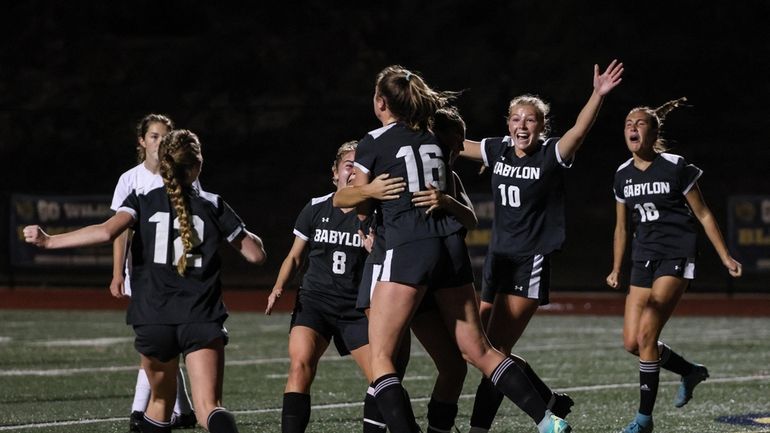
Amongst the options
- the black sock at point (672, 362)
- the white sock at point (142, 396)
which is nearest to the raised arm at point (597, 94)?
the black sock at point (672, 362)

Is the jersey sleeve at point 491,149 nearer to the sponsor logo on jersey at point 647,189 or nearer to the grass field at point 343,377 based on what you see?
the sponsor logo on jersey at point 647,189

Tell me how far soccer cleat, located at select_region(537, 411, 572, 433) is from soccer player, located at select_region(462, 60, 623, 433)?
2.98 ft

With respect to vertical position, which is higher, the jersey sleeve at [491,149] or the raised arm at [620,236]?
the jersey sleeve at [491,149]

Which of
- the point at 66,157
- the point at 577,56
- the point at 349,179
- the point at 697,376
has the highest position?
the point at 577,56

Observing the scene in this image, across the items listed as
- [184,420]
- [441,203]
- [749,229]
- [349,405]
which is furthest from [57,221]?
[441,203]

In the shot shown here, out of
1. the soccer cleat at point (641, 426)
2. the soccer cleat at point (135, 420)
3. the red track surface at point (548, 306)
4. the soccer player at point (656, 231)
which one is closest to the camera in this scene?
the soccer cleat at point (641, 426)

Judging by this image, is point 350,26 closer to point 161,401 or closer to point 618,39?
point 618,39

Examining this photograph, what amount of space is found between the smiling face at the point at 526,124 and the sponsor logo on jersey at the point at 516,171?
0.12 m

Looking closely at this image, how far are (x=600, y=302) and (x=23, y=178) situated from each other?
11438mm

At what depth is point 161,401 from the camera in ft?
18.5

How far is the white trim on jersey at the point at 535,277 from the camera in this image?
667 centimetres

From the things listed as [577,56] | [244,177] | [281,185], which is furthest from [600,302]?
[577,56]

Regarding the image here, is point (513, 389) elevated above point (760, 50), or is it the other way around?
point (760, 50)

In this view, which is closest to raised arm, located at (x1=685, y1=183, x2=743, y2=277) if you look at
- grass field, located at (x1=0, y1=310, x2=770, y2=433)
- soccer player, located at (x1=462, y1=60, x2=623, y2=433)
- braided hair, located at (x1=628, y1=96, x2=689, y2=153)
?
braided hair, located at (x1=628, y1=96, x2=689, y2=153)
